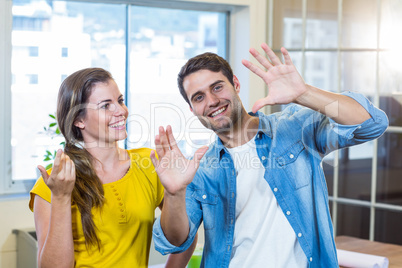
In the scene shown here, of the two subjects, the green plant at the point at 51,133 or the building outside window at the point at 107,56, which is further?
the building outside window at the point at 107,56

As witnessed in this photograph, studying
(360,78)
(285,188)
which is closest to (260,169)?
(285,188)

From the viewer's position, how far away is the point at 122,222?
1.69m

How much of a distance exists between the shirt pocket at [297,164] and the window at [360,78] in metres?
1.52

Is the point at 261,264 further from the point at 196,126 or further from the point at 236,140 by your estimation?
the point at 196,126

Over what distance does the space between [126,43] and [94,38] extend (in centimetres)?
22

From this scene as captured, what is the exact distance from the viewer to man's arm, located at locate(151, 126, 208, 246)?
1513mm

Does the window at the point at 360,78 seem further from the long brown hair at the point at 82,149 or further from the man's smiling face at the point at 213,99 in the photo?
the long brown hair at the point at 82,149

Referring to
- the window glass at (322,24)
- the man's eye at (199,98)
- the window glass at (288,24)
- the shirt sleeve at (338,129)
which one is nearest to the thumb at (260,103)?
the shirt sleeve at (338,129)

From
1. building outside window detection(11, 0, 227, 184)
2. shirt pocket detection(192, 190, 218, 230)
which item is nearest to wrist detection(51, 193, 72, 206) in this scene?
shirt pocket detection(192, 190, 218, 230)

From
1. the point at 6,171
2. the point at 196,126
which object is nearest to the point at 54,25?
the point at 6,171

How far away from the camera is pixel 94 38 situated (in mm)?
3361

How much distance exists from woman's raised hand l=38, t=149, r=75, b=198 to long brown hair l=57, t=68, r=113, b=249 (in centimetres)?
13

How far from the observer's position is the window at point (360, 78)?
9.86ft

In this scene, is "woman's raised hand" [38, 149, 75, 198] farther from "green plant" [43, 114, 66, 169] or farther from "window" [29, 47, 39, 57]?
"window" [29, 47, 39, 57]
